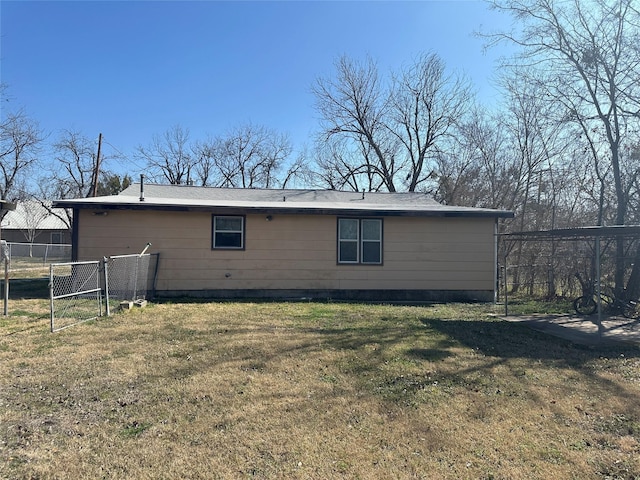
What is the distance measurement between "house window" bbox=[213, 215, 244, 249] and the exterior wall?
163mm

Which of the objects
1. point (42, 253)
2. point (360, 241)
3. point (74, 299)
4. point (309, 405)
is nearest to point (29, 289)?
point (74, 299)

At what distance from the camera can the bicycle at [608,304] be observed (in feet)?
29.9

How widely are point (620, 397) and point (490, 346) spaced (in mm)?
1994

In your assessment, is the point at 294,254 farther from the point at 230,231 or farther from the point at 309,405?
the point at 309,405

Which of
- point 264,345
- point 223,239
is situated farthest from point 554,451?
point 223,239

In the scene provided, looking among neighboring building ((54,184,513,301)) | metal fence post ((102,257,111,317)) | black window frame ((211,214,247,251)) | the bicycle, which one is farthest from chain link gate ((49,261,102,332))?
the bicycle

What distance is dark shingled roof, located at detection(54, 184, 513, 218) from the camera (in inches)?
397

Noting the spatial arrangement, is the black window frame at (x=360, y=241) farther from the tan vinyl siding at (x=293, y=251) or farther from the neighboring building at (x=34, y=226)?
the neighboring building at (x=34, y=226)

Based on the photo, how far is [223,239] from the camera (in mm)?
10688

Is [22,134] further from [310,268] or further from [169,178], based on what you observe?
[310,268]

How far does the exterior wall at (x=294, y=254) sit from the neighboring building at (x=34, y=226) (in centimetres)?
3030

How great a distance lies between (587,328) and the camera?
24.7 feet

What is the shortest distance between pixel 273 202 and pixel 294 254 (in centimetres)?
196

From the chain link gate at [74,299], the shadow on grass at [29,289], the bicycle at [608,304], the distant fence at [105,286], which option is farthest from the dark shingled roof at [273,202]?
the bicycle at [608,304]
